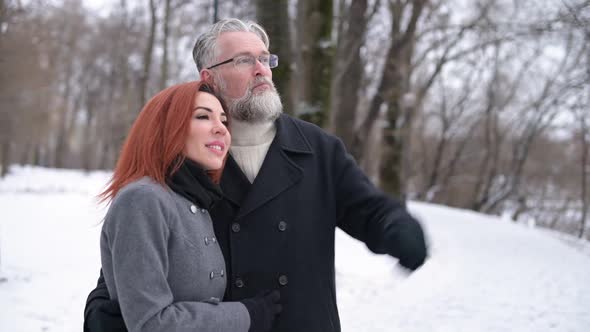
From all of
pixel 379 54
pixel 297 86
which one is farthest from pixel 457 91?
pixel 297 86

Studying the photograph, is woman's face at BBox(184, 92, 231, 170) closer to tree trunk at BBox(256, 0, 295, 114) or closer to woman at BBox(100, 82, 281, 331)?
woman at BBox(100, 82, 281, 331)

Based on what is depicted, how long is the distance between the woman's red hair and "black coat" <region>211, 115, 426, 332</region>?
365 millimetres

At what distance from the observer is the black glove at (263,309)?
5.78ft

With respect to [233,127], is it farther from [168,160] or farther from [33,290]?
[33,290]

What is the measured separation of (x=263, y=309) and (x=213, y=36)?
4.07ft

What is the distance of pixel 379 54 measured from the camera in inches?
563

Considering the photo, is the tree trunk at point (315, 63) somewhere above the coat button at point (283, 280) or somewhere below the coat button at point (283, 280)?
above

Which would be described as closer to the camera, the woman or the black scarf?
the woman

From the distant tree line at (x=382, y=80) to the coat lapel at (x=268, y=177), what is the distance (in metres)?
3.78

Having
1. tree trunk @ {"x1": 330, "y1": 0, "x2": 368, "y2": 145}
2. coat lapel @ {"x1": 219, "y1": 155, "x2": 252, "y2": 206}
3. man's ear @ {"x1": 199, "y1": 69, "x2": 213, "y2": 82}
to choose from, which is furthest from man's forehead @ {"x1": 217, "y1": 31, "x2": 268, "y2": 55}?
tree trunk @ {"x1": 330, "y1": 0, "x2": 368, "y2": 145}

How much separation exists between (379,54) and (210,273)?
13377 mm

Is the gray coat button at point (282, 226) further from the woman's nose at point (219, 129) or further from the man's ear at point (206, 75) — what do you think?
the man's ear at point (206, 75)

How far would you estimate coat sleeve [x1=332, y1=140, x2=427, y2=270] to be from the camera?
1696 millimetres

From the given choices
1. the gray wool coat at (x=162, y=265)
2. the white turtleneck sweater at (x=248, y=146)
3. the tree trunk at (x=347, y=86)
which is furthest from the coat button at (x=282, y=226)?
the tree trunk at (x=347, y=86)
